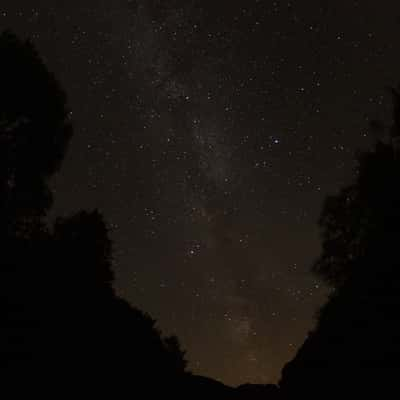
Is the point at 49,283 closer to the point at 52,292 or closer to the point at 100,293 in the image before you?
the point at 52,292

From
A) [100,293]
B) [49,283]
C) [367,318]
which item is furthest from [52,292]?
[367,318]

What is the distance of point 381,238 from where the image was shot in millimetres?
17891

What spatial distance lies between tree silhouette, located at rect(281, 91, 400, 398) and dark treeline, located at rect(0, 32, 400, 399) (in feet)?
0.17

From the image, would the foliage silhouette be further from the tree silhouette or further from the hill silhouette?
the tree silhouette

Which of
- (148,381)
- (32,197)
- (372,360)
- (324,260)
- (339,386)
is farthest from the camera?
(324,260)

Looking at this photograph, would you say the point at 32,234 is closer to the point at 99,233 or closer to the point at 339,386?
the point at 99,233

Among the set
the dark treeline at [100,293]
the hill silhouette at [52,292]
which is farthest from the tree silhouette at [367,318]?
the hill silhouette at [52,292]

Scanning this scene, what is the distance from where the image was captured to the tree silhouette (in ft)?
49.1

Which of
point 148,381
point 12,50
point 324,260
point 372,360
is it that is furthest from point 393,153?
point 12,50

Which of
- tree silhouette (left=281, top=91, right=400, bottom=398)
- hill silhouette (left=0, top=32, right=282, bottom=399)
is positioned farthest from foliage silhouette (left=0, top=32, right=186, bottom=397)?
tree silhouette (left=281, top=91, right=400, bottom=398)

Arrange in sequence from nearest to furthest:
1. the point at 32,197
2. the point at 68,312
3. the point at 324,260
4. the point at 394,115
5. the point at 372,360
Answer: the point at 372,360, the point at 68,312, the point at 394,115, the point at 32,197, the point at 324,260

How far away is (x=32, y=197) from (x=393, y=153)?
63.3 ft

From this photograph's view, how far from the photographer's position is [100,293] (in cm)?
2272

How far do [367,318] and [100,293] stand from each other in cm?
1227
